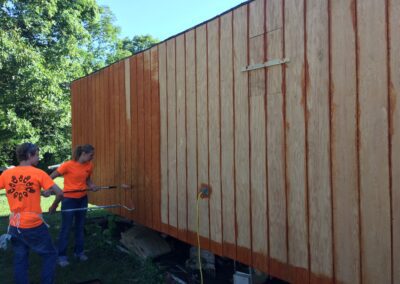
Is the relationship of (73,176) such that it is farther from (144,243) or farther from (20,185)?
(20,185)

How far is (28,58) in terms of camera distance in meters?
12.6

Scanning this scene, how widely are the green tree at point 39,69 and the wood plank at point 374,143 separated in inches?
467

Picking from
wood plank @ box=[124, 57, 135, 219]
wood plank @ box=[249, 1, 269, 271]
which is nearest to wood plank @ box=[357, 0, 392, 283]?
wood plank @ box=[249, 1, 269, 271]

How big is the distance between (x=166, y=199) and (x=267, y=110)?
1992mm

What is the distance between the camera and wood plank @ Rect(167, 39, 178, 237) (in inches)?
182

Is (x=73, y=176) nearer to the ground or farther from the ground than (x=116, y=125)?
nearer to the ground

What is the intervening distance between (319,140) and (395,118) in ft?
1.89

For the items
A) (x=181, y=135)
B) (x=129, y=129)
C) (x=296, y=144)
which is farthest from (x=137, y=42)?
(x=296, y=144)

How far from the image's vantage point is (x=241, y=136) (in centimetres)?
362

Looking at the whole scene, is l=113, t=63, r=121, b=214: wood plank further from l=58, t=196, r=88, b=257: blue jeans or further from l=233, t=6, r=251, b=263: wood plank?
l=233, t=6, r=251, b=263: wood plank

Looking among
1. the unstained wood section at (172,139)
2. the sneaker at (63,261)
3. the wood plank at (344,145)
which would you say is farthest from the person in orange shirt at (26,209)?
the wood plank at (344,145)

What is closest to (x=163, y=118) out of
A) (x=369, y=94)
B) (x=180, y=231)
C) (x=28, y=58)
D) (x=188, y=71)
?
(x=188, y=71)

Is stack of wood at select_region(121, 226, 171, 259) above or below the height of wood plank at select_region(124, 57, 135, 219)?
below

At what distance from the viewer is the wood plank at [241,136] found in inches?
140
